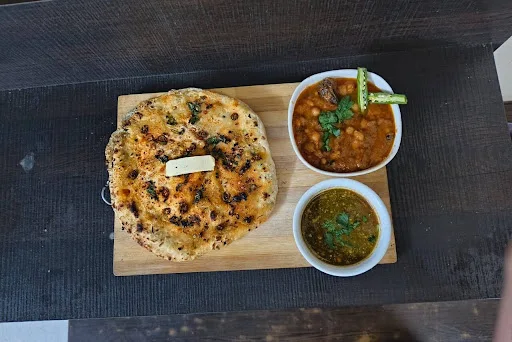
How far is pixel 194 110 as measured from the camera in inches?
75.9

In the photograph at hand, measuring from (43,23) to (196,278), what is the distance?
1239mm

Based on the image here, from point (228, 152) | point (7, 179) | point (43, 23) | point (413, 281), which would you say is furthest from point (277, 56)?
point (7, 179)

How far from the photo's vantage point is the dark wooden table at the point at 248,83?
1.95 metres

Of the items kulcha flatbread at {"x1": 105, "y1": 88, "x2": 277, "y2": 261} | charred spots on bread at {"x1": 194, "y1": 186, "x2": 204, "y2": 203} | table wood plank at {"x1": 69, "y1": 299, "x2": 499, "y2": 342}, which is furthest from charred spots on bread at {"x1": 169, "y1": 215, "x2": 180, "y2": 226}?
table wood plank at {"x1": 69, "y1": 299, "x2": 499, "y2": 342}

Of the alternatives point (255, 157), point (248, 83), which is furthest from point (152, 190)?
point (248, 83)

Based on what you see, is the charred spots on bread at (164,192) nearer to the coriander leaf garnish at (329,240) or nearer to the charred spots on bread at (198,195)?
the charred spots on bread at (198,195)

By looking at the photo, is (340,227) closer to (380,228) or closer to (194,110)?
(380,228)

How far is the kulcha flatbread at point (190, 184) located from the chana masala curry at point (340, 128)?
190 mm

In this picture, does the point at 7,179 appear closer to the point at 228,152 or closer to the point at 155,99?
the point at 155,99

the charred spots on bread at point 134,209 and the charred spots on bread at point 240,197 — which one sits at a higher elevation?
the charred spots on bread at point 240,197

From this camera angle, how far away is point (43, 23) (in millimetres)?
1722

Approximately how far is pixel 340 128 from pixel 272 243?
0.58m

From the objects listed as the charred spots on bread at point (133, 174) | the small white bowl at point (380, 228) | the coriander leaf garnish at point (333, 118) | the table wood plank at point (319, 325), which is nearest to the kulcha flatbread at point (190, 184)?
the charred spots on bread at point (133, 174)

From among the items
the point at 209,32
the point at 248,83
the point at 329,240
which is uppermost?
the point at 209,32
